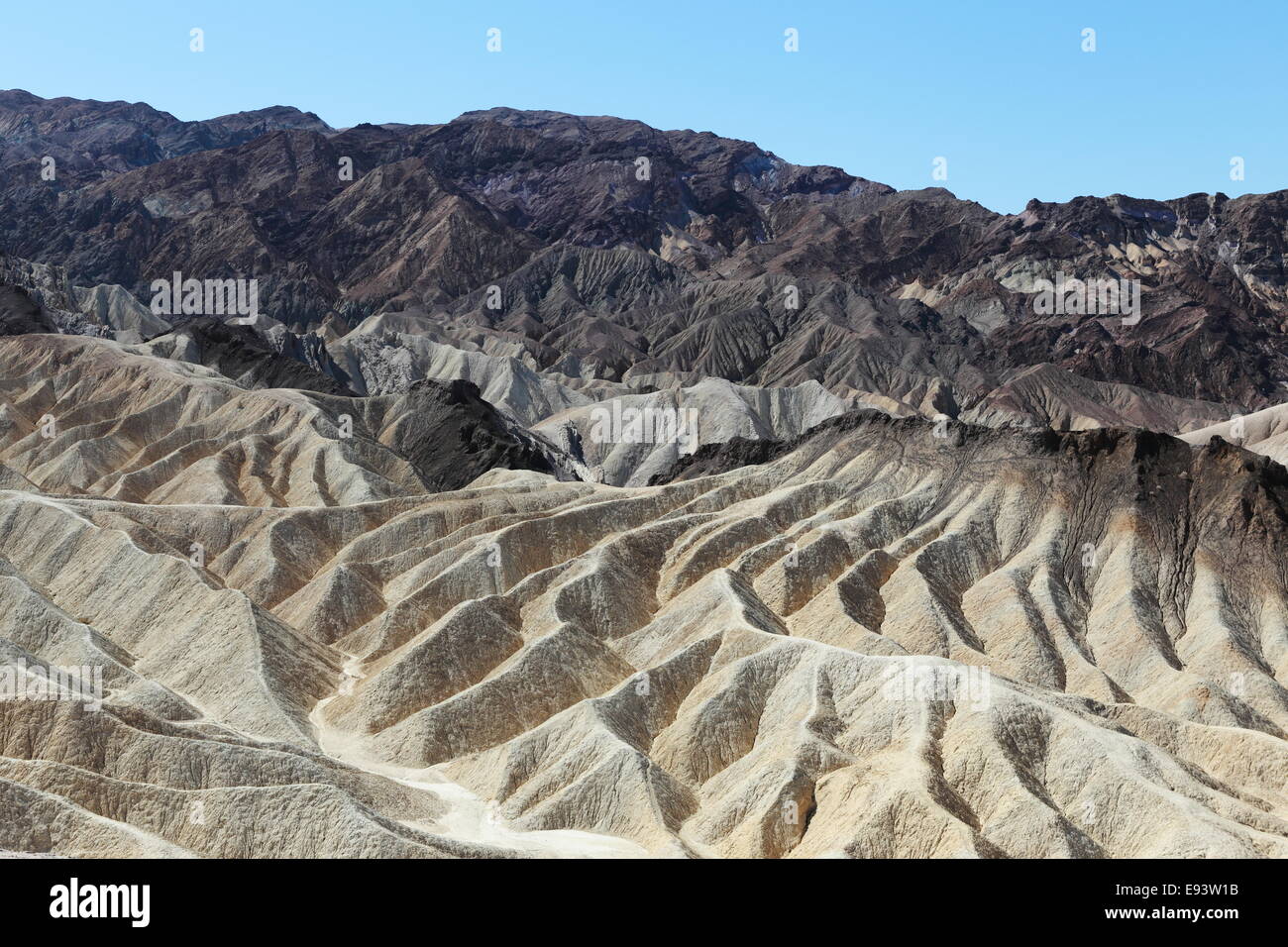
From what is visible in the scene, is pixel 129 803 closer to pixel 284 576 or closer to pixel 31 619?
pixel 31 619

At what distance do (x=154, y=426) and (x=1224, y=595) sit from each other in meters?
87.1

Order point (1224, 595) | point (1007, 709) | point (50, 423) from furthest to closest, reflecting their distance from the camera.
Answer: point (50, 423)
point (1224, 595)
point (1007, 709)

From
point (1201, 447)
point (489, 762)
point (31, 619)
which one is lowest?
point (489, 762)

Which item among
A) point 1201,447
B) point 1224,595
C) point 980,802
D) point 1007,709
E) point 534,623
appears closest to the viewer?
point 980,802

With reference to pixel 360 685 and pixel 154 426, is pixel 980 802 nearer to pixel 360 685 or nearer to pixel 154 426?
pixel 360 685

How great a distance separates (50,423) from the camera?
126 metres

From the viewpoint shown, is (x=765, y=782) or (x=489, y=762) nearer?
(x=765, y=782)

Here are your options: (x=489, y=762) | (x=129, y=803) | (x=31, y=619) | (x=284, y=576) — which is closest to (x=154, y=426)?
(x=284, y=576)

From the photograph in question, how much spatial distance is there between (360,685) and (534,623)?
10.1m

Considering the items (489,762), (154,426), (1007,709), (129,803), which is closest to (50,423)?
(154,426)

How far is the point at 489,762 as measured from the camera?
215ft

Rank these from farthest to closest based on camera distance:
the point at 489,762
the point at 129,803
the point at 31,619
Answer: the point at 31,619
the point at 489,762
the point at 129,803
